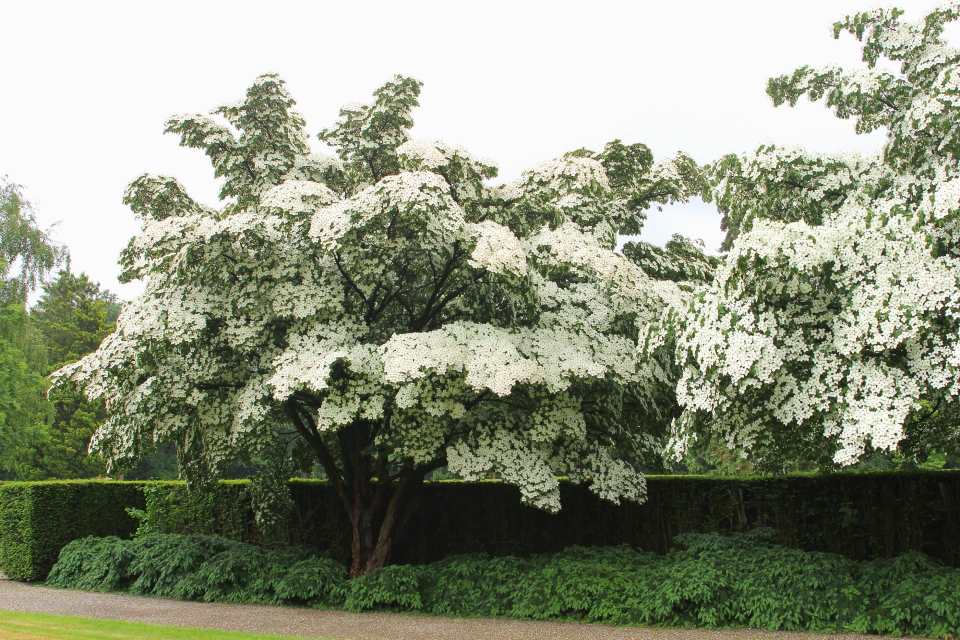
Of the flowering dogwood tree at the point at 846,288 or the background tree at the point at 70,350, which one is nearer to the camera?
the flowering dogwood tree at the point at 846,288

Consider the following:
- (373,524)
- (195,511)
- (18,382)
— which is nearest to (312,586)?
(373,524)

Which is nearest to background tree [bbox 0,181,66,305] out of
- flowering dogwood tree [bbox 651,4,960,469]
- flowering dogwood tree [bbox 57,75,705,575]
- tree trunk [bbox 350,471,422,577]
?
flowering dogwood tree [bbox 57,75,705,575]

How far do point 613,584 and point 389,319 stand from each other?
488 cm

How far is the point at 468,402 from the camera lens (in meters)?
10.4

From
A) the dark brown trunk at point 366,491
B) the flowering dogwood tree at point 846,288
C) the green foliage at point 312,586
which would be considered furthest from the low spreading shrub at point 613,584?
the flowering dogwood tree at point 846,288

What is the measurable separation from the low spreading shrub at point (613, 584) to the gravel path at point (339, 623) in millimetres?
272

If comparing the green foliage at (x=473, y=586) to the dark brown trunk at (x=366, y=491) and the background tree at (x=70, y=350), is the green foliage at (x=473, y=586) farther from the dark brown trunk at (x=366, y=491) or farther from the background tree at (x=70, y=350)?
the background tree at (x=70, y=350)

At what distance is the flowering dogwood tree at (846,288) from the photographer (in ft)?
22.6

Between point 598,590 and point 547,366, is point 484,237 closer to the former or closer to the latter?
point 547,366

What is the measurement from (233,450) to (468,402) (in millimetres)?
3387

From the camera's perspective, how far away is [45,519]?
1427cm

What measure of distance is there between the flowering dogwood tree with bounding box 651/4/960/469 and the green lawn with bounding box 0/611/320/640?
5.34 m

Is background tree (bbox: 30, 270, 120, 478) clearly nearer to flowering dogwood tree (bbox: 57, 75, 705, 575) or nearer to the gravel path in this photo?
the gravel path

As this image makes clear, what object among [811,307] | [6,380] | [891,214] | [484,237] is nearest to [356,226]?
[484,237]
